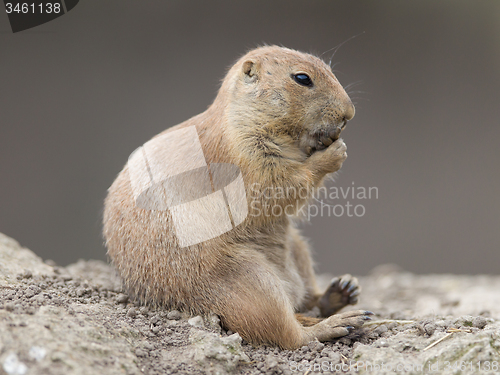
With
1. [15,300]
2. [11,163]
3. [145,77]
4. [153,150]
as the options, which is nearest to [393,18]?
[145,77]

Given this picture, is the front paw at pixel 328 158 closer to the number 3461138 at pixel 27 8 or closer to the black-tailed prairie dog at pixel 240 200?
the black-tailed prairie dog at pixel 240 200

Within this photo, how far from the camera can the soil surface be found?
2.36 meters

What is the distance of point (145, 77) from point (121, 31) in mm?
803

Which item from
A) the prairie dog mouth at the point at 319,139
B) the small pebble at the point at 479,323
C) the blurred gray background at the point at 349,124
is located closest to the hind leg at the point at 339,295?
the small pebble at the point at 479,323

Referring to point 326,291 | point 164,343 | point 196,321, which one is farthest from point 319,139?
point 164,343

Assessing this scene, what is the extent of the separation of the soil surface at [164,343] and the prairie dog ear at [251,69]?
1.94 meters

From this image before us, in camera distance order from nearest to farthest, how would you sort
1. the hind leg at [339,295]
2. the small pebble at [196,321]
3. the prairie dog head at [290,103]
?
the small pebble at [196,321]
the prairie dog head at [290,103]
the hind leg at [339,295]

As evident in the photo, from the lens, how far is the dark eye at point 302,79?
3.61m

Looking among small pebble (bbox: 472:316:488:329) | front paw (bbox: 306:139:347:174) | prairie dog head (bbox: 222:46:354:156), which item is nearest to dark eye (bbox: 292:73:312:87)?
prairie dog head (bbox: 222:46:354:156)

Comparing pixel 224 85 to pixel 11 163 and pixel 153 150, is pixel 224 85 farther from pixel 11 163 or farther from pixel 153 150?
pixel 11 163

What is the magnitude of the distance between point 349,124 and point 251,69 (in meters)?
4.61

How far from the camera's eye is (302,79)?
361 centimetres

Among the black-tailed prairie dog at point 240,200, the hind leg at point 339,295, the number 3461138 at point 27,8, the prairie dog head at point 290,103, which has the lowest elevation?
the hind leg at point 339,295

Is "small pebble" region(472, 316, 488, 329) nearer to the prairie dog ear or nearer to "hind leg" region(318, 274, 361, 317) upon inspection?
"hind leg" region(318, 274, 361, 317)
